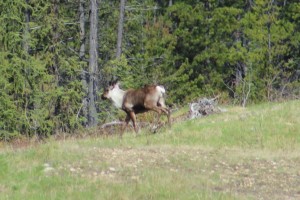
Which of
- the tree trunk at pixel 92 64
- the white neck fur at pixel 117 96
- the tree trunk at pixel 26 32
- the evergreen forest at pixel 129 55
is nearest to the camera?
the white neck fur at pixel 117 96

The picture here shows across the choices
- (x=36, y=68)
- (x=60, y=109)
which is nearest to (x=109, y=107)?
(x=60, y=109)

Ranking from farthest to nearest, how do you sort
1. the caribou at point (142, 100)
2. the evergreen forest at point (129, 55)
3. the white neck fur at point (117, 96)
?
1. the evergreen forest at point (129, 55)
2. the white neck fur at point (117, 96)
3. the caribou at point (142, 100)

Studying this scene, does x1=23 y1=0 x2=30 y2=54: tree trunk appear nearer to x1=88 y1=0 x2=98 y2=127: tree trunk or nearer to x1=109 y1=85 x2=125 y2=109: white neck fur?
x1=88 y1=0 x2=98 y2=127: tree trunk

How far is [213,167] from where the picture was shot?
1257 cm

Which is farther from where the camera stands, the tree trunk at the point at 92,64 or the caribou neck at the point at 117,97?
the tree trunk at the point at 92,64

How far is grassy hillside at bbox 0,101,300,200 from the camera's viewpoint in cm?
1053

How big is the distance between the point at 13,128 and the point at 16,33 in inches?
168

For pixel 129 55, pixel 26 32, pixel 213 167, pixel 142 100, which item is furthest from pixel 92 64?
pixel 213 167

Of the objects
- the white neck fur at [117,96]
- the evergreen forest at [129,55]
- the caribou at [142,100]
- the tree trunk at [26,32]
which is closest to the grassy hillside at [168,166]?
the caribou at [142,100]

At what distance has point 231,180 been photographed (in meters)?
11.5

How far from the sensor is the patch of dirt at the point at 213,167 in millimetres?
11080

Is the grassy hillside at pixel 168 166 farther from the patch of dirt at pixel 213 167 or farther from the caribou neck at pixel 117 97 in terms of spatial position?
the caribou neck at pixel 117 97

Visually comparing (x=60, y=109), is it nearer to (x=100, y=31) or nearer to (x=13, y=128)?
(x=13, y=128)

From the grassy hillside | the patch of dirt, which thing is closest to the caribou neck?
the grassy hillside
